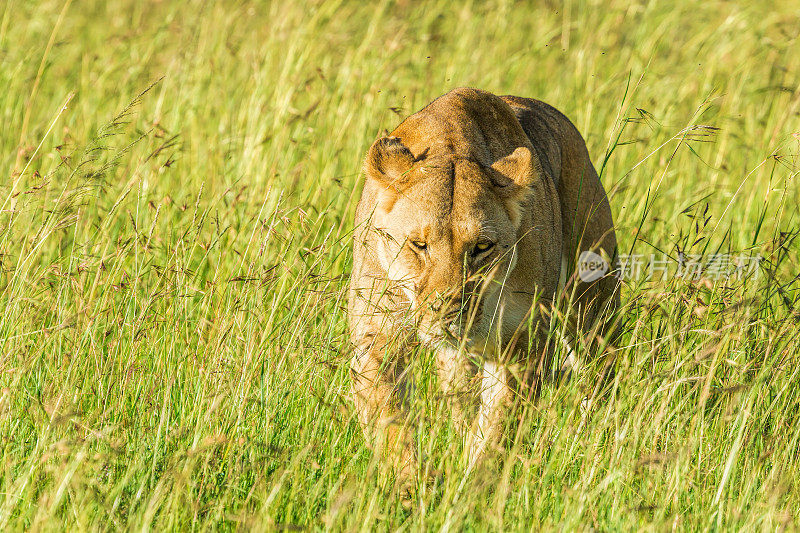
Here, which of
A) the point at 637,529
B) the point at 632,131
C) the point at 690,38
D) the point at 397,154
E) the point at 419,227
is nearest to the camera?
the point at 637,529

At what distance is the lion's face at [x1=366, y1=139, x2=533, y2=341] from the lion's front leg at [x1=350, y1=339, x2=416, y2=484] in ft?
0.87

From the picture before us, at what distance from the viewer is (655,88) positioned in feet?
22.4

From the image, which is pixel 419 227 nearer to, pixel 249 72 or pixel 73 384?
pixel 73 384

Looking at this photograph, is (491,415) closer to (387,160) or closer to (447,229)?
(447,229)

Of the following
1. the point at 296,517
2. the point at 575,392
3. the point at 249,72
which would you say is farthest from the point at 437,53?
the point at 296,517

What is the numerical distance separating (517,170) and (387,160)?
1.72 feet

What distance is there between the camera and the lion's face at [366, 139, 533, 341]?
3.34 metres

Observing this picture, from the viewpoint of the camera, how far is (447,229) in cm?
339

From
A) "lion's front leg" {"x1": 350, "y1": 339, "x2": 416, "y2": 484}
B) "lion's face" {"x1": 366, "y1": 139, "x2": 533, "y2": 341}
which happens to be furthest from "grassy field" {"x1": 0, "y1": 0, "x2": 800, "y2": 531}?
"lion's face" {"x1": 366, "y1": 139, "x2": 533, "y2": 341}

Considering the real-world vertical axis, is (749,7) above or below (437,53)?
above

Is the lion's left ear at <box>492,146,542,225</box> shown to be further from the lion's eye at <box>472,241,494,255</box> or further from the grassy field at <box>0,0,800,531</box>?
the grassy field at <box>0,0,800,531</box>

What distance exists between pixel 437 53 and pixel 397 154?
394 centimetres

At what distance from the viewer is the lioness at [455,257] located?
130 inches

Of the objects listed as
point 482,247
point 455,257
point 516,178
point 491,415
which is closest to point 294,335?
point 455,257
